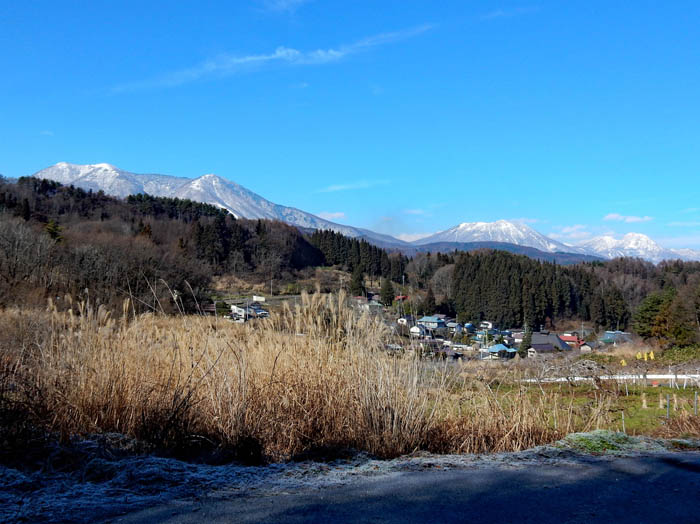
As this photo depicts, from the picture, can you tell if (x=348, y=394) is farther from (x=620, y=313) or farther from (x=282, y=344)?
(x=620, y=313)

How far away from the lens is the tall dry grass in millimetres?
3924

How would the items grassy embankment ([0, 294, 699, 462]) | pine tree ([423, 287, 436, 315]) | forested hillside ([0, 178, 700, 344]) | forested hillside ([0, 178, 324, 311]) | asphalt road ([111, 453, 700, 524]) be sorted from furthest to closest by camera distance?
forested hillside ([0, 178, 700, 344]), forested hillside ([0, 178, 324, 311]), pine tree ([423, 287, 436, 315]), grassy embankment ([0, 294, 699, 462]), asphalt road ([111, 453, 700, 524])

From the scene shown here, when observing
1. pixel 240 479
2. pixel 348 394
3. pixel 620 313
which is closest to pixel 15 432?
pixel 240 479

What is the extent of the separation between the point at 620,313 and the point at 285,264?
50860mm

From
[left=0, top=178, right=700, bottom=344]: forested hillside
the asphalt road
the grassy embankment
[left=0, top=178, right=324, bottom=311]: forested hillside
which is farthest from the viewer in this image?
[left=0, top=178, right=700, bottom=344]: forested hillside

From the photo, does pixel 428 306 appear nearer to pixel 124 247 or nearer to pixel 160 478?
pixel 160 478

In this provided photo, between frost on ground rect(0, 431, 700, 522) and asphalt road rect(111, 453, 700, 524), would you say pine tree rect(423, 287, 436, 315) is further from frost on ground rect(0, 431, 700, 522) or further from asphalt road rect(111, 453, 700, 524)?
asphalt road rect(111, 453, 700, 524)

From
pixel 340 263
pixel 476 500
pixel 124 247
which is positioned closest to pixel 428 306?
pixel 476 500

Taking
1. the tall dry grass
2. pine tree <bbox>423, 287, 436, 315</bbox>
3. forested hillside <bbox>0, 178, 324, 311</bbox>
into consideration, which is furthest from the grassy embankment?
pine tree <bbox>423, 287, 436, 315</bbox>

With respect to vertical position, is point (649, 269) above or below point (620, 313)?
above

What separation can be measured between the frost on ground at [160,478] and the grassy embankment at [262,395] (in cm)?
46

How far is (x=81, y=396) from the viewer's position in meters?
4.09

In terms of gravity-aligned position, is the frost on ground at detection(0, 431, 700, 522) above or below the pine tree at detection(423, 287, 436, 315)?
below

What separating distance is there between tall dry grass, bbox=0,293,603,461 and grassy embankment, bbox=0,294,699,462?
1 centimetres
